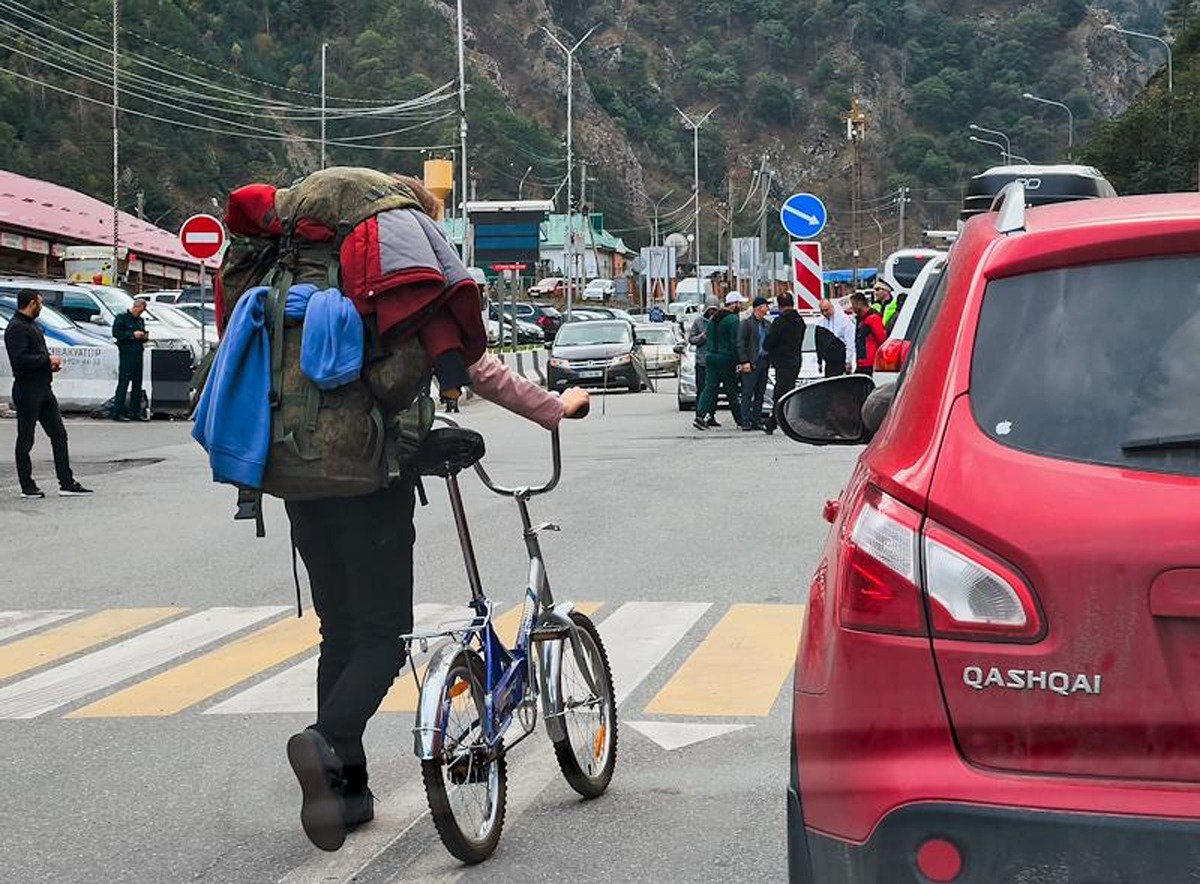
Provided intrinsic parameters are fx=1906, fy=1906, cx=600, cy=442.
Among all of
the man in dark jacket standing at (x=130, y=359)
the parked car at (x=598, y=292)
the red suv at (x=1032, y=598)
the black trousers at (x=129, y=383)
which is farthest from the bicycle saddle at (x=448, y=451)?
the parked car at (x=598, y=292)

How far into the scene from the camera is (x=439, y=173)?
34375 millimetres

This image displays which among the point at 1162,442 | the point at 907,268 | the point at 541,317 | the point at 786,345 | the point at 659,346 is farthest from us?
the point at 541,317

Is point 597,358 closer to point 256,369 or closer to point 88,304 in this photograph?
point 88,304

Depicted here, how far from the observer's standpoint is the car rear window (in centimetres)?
306

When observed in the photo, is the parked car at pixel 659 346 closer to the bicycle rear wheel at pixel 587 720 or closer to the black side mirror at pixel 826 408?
the bicycle rear wheel at pixel 587 720

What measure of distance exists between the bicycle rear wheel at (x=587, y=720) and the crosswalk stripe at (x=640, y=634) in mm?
1356

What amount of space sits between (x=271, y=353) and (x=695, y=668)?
343 centimetres

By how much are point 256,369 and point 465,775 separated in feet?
3.87

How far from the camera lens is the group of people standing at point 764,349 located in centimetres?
2288

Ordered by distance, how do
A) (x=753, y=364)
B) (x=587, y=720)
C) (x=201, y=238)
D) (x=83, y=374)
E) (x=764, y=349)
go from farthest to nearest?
(x=83, y=374)
(x=201, y=238)
(x=753, y=364)
(x=764, y=349)
(x=587, y=720)

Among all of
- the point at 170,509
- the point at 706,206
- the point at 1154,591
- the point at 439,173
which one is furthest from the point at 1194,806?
the point at 706,206

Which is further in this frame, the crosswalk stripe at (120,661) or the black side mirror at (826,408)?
the crosswalk stripe at (120,661)

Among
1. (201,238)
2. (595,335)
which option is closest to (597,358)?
(595,335)

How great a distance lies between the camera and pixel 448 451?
5008mm
